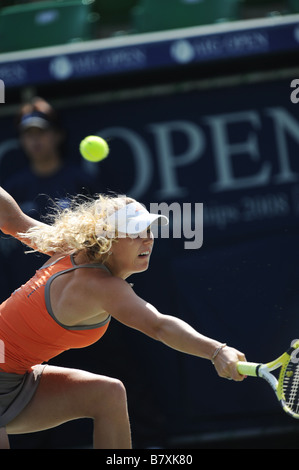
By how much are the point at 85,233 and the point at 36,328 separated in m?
0.41

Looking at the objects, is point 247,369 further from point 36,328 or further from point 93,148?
point 93,148

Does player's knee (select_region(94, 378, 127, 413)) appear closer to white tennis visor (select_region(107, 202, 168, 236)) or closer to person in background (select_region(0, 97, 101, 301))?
white tennis visor (select_region(107, 202, 168, 236))

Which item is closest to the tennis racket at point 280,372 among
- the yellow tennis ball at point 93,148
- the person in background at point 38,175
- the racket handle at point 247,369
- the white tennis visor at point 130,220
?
the racket handle at point 247,369

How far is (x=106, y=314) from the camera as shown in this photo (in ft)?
10.3

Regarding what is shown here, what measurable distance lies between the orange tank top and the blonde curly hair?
7 centimetres

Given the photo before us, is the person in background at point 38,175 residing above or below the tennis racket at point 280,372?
above

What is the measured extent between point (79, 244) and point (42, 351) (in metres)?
0.45

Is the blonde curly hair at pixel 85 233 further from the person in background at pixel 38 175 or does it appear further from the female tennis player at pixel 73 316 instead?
the person in background at pixel 38 175

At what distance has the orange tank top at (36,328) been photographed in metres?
3.03

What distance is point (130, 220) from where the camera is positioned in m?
3.03

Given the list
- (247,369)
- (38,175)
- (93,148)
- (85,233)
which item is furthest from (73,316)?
(38,175)

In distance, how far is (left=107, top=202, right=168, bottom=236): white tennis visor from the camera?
3010mm

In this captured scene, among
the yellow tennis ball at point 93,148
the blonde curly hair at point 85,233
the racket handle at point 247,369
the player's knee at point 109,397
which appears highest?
the yellow tennis ball at point 93,148

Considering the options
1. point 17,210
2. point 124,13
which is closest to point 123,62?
point 124,13
